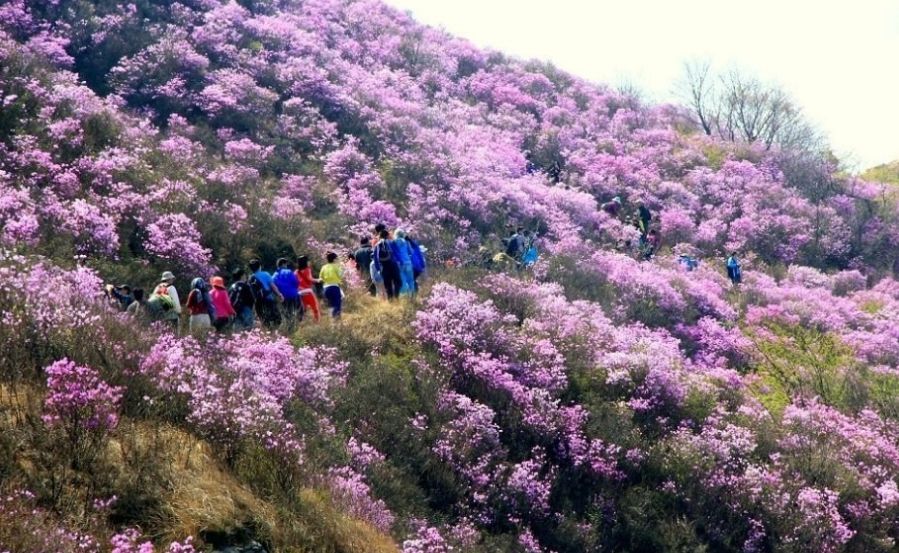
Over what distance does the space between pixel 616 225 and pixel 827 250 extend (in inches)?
405

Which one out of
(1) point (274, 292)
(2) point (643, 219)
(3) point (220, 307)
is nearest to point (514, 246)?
(1) point (274, 292)

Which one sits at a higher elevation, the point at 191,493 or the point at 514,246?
the point at 514,246

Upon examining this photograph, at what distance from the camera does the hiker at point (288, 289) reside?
50.6ft

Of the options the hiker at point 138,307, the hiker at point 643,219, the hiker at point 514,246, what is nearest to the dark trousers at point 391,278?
the hiker at point 138,307

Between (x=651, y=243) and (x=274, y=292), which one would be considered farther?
(x=651, y=243)

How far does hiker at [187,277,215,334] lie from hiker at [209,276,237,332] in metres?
0.11

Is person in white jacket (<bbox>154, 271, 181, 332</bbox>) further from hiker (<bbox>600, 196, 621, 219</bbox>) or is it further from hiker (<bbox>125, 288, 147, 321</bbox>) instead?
hiker (<bbox>600, 196, 621, 219</bbox>)

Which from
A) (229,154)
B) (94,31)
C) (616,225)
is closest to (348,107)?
(229,154)

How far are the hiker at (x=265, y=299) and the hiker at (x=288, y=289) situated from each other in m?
0.26

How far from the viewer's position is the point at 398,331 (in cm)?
1588

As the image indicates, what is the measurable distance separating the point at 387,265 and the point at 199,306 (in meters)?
4.73

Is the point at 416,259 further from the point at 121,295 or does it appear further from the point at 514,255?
the point at 121,295

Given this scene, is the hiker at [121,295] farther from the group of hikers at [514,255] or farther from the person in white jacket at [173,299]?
the group of hikers at [514,255]

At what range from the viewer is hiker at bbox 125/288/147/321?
12401 mm
